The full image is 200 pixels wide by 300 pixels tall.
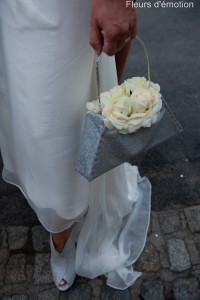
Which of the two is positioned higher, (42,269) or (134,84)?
(134,84)

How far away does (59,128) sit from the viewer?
1.43 meters

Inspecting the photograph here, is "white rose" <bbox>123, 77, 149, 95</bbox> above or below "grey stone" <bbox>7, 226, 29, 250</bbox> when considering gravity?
above

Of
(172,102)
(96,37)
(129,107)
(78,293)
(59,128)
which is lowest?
(78,293)

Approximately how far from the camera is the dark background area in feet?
7.45

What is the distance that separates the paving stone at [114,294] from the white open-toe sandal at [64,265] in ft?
0.52

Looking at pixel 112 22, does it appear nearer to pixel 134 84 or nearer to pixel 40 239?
pixel 134 84

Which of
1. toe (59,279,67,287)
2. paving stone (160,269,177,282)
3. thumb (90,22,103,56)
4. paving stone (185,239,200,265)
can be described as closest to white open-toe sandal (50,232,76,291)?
toe (59,279,67,287)

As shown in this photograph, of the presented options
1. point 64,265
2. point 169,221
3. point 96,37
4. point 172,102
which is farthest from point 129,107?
point 172,102

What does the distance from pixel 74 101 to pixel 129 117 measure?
251 millimetres

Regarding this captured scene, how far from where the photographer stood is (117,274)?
185cm

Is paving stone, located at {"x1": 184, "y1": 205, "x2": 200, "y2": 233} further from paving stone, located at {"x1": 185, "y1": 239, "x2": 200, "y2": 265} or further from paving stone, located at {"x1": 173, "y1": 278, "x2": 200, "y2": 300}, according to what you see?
paving stone, located at {"x1": 173, "y1": 278, "x2": 200, "y2": 300}

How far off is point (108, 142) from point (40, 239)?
3.29ft

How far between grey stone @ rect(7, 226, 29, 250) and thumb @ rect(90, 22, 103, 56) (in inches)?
48.0

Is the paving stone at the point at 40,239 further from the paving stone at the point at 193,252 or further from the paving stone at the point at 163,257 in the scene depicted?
the paving stone at the point at 193,252
